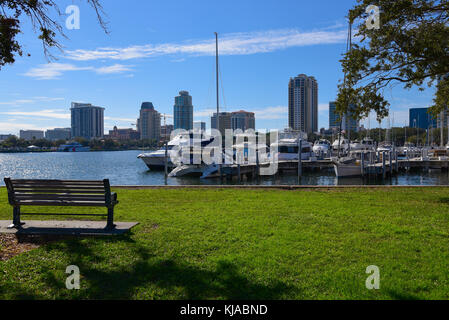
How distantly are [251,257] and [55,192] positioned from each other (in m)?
4.41

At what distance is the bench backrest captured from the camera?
7.27 metres

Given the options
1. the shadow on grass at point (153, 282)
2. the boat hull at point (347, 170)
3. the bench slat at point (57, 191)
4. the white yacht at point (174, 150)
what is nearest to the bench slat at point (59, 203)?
the bench slat at point (57, 191)

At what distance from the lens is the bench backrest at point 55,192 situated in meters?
7.27

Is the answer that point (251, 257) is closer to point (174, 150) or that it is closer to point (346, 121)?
point (346, 121)

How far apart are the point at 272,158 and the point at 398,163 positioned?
14.8 meters

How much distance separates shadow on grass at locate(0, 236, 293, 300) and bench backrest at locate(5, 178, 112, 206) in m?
1.86

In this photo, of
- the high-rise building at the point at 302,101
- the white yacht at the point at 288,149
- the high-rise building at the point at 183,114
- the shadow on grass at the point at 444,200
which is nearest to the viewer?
the shadow on grass at the point at 444,200

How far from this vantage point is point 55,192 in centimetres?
734

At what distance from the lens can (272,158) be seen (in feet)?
143

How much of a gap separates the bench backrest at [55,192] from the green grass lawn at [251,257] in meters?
1.04

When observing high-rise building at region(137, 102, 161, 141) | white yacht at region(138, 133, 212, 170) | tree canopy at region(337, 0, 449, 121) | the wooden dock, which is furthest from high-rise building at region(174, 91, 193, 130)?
tree canopy at region(337, 0, 449, 121)

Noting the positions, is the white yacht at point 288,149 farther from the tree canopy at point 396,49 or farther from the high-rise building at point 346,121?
the tree canopy at point 396,49
